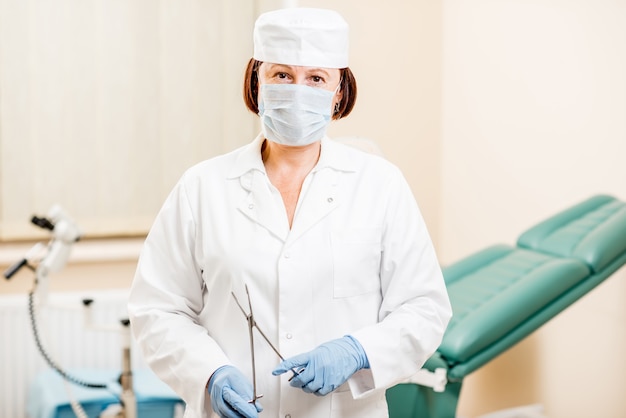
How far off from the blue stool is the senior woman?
50.8 inches

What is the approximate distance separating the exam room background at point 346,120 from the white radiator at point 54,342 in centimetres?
13

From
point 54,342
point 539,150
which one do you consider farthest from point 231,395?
point 54,342

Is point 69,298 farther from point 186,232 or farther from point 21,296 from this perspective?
point 186,232

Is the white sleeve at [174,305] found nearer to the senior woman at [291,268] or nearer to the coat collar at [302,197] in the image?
the senior woman at [291,268]

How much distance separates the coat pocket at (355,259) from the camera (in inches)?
53.3

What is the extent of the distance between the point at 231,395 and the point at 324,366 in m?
0.14

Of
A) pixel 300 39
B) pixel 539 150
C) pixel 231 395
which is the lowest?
pixel 231 395

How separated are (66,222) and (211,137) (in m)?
0.93

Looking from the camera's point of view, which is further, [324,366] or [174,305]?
[174,305]

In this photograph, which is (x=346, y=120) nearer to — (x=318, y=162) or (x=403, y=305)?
(x=318, y=162)

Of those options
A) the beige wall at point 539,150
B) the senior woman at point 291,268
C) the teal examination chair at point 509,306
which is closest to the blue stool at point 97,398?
the teal examination chair at point 509,306

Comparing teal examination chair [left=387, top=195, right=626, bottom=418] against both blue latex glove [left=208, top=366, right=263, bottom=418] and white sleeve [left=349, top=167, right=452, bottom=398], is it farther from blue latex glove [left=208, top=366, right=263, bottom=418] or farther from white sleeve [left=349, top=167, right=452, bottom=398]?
blue latex glove [left=208, top=366, right=263, bottom=418]

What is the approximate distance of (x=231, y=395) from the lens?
4.11 feet

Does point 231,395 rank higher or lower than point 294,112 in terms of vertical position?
lower
